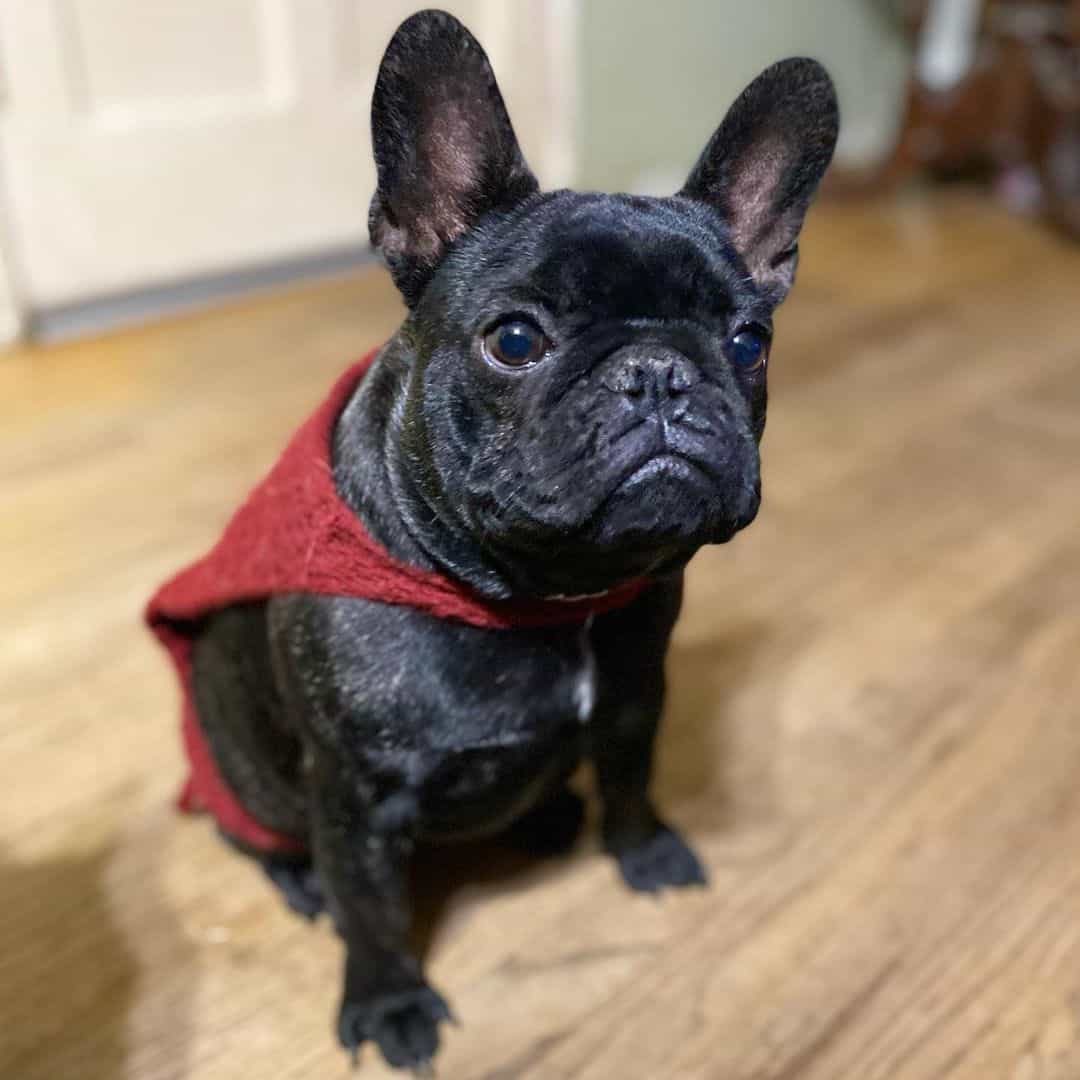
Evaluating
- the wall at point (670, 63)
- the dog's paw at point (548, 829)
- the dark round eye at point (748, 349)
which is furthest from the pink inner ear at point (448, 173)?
the wall at point (670, 63)

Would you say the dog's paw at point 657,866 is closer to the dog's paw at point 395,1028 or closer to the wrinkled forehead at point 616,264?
the dog's paw at point 395,1028

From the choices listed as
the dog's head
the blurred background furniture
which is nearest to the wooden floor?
the dog's head

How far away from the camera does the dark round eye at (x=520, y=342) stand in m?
0.71

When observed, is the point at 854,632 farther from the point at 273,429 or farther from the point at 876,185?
the point at 876,185

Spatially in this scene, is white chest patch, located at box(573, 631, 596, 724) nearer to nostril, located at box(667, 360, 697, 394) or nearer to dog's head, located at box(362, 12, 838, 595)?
dog's head, located at box(362, 12, 838, 595)

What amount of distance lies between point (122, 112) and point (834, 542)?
173cm

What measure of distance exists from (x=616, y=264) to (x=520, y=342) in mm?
78

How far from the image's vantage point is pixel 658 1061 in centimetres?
92


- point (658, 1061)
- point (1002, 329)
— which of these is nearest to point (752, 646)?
point (658, 1061)

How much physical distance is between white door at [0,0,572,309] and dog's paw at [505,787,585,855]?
180 centimetres

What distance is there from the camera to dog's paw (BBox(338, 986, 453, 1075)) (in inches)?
36.3

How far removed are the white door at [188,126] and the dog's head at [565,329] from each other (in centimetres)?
183

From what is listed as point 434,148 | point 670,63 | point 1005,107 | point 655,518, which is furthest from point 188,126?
point 1005,107

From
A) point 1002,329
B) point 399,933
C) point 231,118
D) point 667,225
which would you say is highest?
point 667,225
